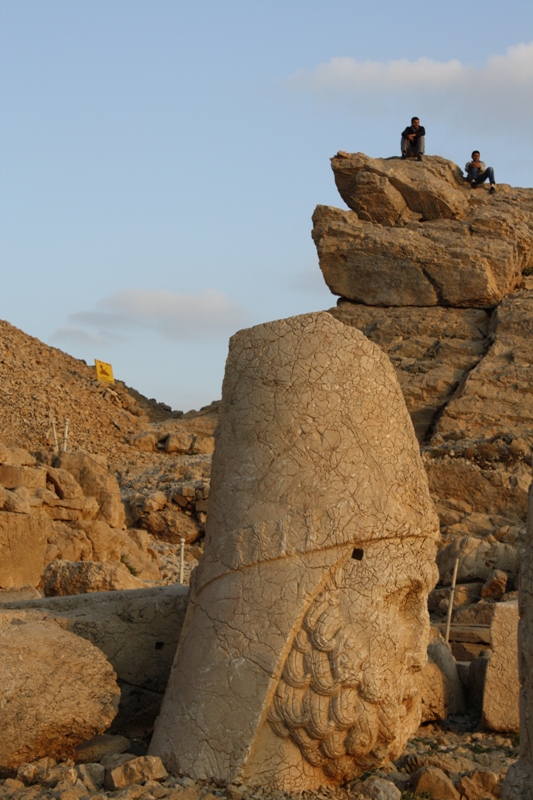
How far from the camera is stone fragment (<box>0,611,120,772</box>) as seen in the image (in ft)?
14.2

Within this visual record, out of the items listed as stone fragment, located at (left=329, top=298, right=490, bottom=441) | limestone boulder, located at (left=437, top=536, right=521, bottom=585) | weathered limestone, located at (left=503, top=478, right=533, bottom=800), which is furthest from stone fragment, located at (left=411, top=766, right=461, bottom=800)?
stone fragment, located at (left=329, top=298, right=490, bottom=441)

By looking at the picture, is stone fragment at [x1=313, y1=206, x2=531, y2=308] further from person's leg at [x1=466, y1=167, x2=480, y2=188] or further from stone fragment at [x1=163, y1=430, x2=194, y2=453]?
stone fragment at [x1=163, y1=430, x2=194, y2=453]

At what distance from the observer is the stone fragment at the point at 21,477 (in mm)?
12227

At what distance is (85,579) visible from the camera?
638 centimetres

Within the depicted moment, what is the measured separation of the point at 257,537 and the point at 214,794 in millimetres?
1002

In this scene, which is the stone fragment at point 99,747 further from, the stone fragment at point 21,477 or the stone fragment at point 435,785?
the stone fragment at point 21,477

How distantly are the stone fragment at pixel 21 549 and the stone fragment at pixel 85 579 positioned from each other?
2385mm

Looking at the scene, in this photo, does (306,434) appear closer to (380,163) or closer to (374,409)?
(374,409)

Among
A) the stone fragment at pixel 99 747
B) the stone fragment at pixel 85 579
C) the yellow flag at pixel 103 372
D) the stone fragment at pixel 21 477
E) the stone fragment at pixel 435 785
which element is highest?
the yellow flag at pixel 103 372

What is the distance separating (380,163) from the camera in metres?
23.1

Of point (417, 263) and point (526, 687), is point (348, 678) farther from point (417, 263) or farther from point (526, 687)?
point (417, 263)

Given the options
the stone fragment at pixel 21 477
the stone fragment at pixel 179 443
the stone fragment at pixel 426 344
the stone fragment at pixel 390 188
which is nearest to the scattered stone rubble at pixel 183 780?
the stone fragment at pixel 21 477

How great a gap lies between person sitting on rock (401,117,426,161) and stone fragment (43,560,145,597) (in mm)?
18523

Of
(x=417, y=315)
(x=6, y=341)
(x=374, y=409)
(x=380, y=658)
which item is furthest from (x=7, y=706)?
(x=6, y=341)
